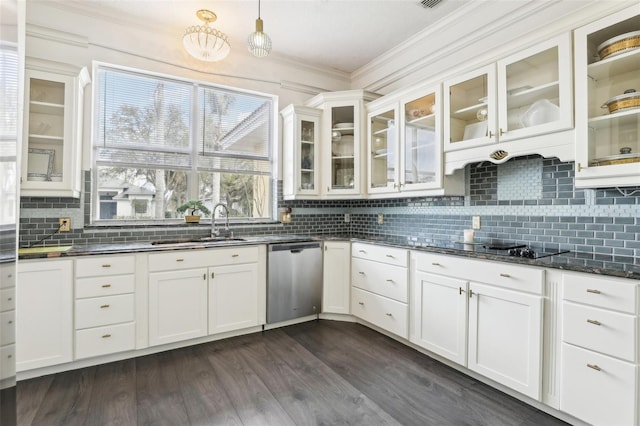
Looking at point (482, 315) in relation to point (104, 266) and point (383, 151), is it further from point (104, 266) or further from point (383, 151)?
point (104, 266)

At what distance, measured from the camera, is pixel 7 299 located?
1.48 feet

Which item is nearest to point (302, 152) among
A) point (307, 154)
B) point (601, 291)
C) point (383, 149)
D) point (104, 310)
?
point (307, 154)

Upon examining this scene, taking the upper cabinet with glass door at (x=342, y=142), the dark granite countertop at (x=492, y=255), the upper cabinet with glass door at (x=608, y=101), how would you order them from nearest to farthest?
the dark granite countertop at (x=492, y=255)
the upper cabinet with glass door at (x=608, y=101)
the upper cabinet with glass door at (x=342, y=142)

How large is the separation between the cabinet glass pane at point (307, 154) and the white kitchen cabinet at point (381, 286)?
2.99 feet

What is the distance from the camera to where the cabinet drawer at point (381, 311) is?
280 centimetres

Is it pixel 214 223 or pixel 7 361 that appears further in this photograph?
pixel 214 223

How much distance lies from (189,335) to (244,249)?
2.82 feet

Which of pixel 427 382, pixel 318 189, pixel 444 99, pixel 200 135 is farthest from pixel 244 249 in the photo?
pixel 444 99

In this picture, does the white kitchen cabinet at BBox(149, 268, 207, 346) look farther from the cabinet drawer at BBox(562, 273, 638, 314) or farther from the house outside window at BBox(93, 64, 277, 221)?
the cabinet drawer at BBox(562, 273, 638, 314)

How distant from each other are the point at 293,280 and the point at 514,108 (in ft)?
7.90

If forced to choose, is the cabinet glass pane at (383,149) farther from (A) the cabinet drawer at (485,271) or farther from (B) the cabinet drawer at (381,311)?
(B) the cabinet drawer at (381,311)

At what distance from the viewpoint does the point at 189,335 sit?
2781 millimetres

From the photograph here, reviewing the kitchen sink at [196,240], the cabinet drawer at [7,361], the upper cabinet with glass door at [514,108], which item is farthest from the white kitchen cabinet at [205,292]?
the cabinet drawer at [7,361]

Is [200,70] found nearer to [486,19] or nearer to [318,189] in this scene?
[318,189]
